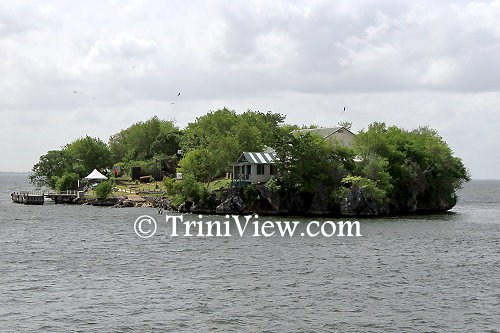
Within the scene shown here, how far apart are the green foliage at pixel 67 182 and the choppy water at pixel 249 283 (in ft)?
184

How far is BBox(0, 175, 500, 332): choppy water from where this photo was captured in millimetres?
29875

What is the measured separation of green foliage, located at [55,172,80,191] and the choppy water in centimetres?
5613

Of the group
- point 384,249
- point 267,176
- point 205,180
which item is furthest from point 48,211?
point 384,249

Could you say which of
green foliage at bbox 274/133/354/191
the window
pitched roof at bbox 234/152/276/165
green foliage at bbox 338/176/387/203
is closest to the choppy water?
green foliage at bbox 338/176/387/203

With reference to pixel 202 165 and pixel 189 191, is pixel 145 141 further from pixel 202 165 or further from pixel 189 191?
pixel 189 191

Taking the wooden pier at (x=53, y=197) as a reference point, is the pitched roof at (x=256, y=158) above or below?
above

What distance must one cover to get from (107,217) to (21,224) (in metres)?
12.2

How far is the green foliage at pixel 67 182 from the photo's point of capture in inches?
4700

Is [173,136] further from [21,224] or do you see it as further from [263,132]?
[21,224]

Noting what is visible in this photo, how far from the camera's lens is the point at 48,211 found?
310 ft

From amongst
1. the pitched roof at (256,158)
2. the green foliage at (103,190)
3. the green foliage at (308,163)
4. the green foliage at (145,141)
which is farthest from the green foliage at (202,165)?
the green foliage at (145,141)

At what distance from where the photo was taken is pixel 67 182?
120 meters

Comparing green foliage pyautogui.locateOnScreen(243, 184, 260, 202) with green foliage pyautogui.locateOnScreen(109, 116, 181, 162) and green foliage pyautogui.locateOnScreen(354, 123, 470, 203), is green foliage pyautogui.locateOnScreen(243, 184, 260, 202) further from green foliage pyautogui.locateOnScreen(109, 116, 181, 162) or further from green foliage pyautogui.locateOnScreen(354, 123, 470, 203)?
green foliage pyautogui.locateOnScreen(109, 116, 181, 162)

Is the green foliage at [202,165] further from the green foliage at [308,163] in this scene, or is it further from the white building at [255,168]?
the green foliage at [308,163]
